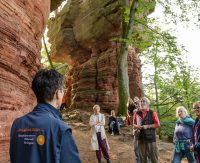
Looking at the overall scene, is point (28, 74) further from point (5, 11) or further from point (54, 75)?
point (54, 75)

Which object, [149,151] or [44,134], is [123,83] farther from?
[44,134]

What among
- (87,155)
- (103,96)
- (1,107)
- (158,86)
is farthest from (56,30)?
(1,107)

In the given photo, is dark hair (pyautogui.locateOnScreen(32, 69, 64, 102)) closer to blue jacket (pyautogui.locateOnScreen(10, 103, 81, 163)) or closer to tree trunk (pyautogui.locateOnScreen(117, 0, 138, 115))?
blue jacket (pyautogui.locateOnScreen(10, 103, 81, 163))

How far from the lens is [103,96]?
21500mm

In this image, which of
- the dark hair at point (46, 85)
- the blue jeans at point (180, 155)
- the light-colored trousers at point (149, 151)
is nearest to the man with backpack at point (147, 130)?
the light-colored trousers at point (149, 151)

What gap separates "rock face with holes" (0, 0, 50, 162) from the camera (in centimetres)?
559

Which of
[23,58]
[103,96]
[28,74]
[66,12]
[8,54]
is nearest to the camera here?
[8,54]

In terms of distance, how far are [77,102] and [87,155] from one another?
11622 millimetres

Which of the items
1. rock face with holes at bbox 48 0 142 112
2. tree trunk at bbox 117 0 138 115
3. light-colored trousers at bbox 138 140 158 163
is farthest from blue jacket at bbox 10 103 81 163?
rock face with holes at bbox 48 0 142 112

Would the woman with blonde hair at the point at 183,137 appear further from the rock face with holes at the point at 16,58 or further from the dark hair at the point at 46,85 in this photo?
the dark hair at the point at 46,85

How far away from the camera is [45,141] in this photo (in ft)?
6.83

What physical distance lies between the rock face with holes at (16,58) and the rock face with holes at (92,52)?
553 inches

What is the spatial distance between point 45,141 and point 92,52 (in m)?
22.5

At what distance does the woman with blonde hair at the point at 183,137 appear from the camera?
677cm
